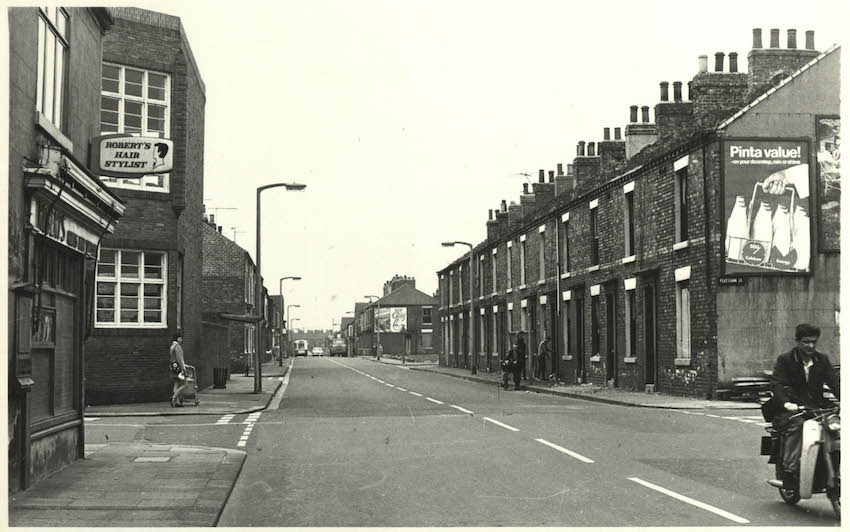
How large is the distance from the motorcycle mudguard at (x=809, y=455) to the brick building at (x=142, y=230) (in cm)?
1797

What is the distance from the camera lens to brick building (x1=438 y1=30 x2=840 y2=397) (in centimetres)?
2312

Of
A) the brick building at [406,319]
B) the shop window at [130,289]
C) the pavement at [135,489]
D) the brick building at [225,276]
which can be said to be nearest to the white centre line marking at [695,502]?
the pavement at [135,489]

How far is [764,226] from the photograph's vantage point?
23.5 meters

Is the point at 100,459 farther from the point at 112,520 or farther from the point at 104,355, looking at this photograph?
the point at 104,355

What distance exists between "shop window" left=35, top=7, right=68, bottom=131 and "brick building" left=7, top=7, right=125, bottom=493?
0.04 ft

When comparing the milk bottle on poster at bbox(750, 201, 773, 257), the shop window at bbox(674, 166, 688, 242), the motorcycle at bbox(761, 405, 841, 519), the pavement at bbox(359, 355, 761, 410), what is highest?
the shop window at bbox(674, 166, 688, 242)

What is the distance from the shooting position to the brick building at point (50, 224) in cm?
924

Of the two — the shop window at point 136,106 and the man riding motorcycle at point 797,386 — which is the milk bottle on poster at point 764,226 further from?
the man riding motorcycle at point 797,386

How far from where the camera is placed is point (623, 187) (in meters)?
30.3

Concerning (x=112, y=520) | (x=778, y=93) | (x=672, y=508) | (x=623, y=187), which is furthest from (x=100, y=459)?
(x=623, y=187)

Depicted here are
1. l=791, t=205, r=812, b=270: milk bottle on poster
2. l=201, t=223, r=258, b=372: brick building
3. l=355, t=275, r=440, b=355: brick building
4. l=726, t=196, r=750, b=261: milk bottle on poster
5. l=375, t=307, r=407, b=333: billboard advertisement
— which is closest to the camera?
l=791, t=205, r=812, b=270: milk bottle on poster

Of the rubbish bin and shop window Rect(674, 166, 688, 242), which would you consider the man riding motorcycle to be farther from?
the rubbish bin

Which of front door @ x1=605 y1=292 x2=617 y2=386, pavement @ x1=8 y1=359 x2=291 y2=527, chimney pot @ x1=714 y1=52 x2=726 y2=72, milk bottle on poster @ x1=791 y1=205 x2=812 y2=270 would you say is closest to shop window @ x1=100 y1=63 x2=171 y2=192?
pavement @ x1=8 y1=359 x2=291 y2=527

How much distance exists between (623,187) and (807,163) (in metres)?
8.12
